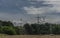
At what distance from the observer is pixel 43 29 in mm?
11859

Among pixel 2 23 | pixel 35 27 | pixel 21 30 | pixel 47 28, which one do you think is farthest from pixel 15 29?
pixel 47 28

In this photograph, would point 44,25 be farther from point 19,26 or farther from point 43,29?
point 19,26

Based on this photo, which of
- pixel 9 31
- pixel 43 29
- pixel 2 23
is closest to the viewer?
pixel 43 29

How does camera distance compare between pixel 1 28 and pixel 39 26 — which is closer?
pixel 39 26

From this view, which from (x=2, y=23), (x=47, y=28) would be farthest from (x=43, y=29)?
(x=2, y=23)

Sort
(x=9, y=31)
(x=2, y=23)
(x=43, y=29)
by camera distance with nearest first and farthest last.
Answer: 1. (x=43, y=29)
2. (x=9, y=31)
3. (x=2, y=23)

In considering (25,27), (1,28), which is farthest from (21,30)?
(1,28)

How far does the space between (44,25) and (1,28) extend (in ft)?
11.0

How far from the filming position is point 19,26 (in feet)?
46.6

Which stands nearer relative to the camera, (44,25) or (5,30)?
(44,25)

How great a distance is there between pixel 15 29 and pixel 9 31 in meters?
0.76

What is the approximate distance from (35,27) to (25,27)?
228 cm

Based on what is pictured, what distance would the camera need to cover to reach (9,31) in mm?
13891

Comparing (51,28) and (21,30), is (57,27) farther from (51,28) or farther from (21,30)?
(21,30)
